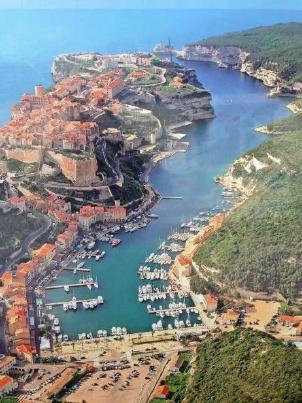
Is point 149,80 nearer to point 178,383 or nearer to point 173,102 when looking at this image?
point 173,102

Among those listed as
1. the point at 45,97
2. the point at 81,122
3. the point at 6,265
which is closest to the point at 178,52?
the point at 45,97

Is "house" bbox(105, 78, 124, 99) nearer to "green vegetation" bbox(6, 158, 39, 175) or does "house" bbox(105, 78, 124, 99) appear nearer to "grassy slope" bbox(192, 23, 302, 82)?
"green vegetation" bbox(6, 158, 39, 175)

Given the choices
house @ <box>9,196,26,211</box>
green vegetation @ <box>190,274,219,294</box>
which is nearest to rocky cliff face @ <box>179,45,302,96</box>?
house @ <box>9,196,26,211</box>

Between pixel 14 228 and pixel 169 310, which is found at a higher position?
pixel 14 228

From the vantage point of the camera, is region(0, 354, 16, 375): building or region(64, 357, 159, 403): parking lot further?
region(0, 354, 16, 375): building

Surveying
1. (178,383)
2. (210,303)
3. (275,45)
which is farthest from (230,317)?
(275,45)

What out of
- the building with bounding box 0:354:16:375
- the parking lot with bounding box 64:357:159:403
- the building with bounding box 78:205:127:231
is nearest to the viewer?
the parking lot with bounding box 64:357:159:403
